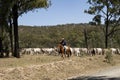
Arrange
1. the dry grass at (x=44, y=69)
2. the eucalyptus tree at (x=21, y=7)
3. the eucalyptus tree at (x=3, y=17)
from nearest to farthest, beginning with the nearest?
the dry grass at (x=44, y=69), the eucalyptus tree at (x=3, y=17), the eucalyptus tree at (x=21, y=7)

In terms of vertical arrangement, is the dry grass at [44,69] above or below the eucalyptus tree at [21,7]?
below

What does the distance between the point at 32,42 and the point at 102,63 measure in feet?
152

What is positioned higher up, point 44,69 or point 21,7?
point 21,7

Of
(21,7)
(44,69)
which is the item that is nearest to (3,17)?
(21,7)

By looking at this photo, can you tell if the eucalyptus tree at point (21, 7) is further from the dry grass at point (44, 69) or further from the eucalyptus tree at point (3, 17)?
the dry grass at point (44, 69)

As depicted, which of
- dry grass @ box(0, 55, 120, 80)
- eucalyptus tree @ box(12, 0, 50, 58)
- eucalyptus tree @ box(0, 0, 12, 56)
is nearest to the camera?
dry grass @ box(0, 55, 120, 80)

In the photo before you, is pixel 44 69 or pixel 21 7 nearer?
pixel 44 69

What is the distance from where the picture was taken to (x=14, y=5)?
41812 mm

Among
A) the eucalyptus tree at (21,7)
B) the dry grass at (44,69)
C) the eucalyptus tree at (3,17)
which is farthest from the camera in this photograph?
the eucalyptus tree at (21,7)

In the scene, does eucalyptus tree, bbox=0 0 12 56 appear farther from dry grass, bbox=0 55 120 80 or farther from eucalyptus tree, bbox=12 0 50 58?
dry grass, bbox=0 55 120 80

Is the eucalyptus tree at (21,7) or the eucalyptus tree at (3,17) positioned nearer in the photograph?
the eucalyptus tree at (3,17)

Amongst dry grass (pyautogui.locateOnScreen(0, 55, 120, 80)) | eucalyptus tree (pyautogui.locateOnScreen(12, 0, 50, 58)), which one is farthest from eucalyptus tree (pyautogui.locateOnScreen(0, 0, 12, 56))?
dry grass (pyautogui.locateOnScreen(0, 55, 120, 80))

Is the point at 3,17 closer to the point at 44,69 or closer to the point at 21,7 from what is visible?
the point at 21,7

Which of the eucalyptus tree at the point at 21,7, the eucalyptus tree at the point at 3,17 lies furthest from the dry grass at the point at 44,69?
the eucalyptus tree at the point at 3,17
